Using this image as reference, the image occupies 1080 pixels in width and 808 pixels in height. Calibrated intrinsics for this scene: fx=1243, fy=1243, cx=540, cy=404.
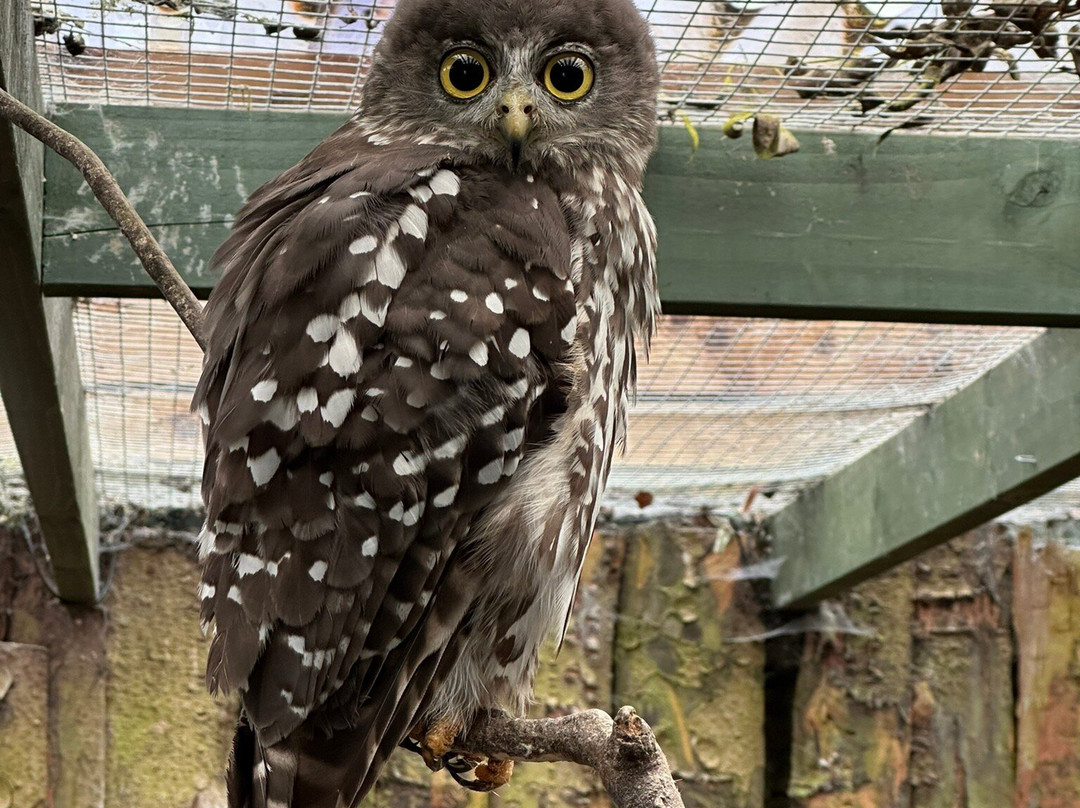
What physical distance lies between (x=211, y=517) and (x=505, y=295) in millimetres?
505

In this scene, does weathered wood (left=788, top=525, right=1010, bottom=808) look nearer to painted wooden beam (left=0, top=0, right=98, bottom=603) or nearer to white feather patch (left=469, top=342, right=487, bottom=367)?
painted wooden beam (left=0, top=0, right=98, bottom=603)

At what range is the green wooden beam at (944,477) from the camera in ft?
8.70

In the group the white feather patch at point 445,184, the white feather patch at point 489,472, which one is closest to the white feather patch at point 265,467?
the white feather patch at point 489,472

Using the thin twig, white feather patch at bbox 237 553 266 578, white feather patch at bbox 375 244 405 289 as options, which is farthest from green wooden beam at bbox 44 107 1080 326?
white feather patch at bbox 237 553 266 578

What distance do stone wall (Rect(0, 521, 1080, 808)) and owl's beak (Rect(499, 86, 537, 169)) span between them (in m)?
2.26

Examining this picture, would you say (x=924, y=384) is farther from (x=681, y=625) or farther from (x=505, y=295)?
(x=505, y=295)

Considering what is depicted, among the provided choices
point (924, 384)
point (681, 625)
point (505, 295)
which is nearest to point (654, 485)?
point (681, 625)

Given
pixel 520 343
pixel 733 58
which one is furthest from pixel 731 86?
pixel 520 343

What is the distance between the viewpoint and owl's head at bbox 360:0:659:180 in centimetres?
190

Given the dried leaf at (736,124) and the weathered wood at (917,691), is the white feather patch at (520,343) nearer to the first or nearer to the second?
the dried leaf at (736,124)

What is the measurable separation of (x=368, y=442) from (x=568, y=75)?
762mm

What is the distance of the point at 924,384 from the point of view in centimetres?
312

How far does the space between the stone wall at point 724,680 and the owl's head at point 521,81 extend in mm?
2089

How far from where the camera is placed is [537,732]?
1.54 meters
